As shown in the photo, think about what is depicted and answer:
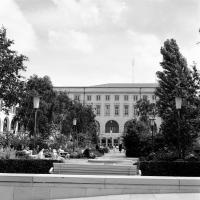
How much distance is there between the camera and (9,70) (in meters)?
23.4

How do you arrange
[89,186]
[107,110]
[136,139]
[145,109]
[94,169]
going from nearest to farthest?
[89,186] → [94,169] → [136,139] → [145,109] → [107,110]

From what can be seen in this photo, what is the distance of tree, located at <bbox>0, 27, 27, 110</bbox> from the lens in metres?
23.2

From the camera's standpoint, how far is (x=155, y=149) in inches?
1305

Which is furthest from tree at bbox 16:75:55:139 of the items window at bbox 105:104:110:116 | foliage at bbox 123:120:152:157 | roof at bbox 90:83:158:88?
roof at bbox 90:83:158:88

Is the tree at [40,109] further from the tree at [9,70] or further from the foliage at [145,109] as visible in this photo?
the tree at [9,70]

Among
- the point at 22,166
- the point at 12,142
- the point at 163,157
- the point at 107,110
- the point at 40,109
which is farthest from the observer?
the point at 107,110

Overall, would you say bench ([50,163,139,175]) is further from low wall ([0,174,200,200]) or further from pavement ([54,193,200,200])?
pavement ([54,193,200,200])

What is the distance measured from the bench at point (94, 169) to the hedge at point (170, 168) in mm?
517

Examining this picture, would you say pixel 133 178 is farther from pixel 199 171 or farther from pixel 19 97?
pixel 19 97

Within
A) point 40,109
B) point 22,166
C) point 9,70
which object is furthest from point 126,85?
point 22,166

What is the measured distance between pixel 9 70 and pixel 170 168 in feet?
42.8

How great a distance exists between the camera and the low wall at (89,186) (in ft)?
33.5

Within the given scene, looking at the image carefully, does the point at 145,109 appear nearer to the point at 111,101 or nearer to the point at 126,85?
the point at 111,101

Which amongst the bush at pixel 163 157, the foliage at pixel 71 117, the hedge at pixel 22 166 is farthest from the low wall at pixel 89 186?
the foliage at pixel 71 117
